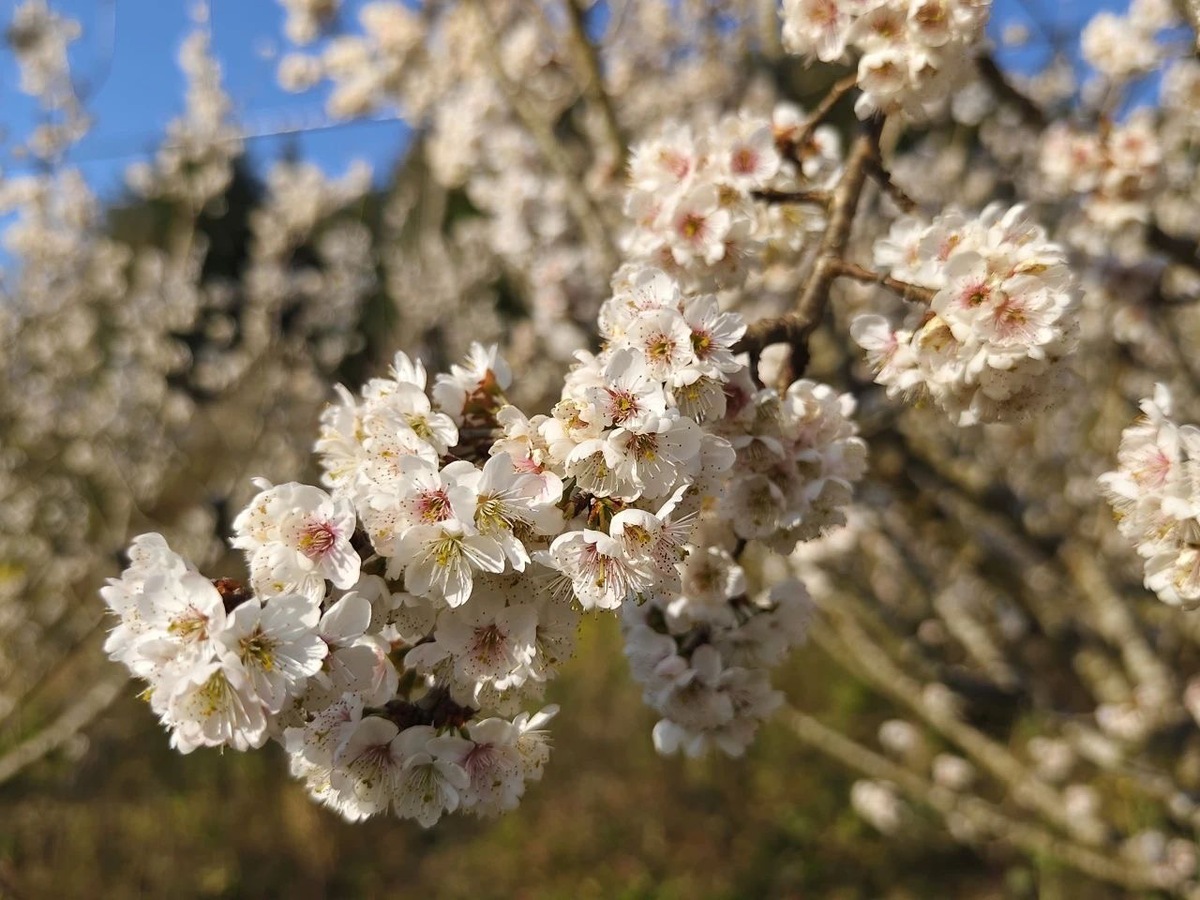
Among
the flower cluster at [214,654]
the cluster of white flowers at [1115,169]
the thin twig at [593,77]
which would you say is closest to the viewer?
the flower cluster at [214,654]

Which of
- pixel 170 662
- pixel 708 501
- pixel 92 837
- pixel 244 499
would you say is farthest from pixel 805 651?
pixel 170 662

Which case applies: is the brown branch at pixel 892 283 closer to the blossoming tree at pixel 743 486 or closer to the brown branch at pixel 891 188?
the blossoming tree at pixel 743 486

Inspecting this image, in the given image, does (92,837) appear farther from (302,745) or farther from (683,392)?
(683,392)

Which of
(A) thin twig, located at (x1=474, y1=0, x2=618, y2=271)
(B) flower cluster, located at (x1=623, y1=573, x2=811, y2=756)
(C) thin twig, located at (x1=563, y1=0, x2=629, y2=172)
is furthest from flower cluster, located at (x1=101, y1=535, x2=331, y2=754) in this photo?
(C) thin twig, located at (x1=563, y1=0, x2=629, y2=172)

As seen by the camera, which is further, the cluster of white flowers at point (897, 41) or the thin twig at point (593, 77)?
the thin twig at point (593, 77)

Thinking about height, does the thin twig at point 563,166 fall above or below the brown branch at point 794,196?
below

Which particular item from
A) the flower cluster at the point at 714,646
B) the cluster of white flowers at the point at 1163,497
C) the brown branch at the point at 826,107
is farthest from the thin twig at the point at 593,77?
the cluster of white flowers at the point at 1163,497
